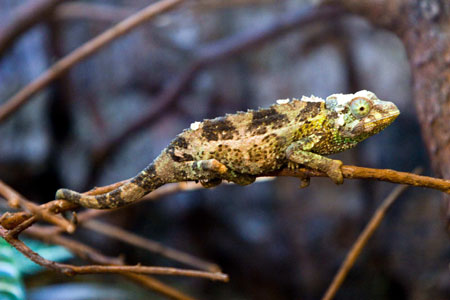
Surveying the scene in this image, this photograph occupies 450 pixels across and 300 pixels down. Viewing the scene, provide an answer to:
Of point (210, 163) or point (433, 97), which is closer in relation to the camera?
point (210, 163)

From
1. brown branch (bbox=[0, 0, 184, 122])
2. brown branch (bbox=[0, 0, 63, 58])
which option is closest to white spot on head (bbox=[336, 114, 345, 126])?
brown branch (bbox=[0, 0, 184, 122])

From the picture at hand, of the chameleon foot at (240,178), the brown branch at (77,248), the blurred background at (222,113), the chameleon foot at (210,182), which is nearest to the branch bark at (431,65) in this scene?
the chameleon foot at (240,178)

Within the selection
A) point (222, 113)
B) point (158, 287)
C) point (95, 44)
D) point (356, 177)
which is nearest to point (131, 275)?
point (158, 287)

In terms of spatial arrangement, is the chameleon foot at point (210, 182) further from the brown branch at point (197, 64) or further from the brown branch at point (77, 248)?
the brown branch at point (197, 64)

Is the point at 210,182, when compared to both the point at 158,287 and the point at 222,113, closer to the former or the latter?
the point at 158,287

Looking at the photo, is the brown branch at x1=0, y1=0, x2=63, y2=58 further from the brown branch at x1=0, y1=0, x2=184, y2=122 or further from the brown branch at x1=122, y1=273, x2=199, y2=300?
the brown branch at x1=122, y1=273, x2=199, y2=300

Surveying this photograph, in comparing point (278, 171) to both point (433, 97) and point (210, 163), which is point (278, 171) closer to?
point (210, 163)

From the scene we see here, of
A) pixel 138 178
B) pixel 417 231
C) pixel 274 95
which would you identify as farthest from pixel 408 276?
pixel 138 178

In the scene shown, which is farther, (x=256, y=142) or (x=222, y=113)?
(x=222, y=113)
